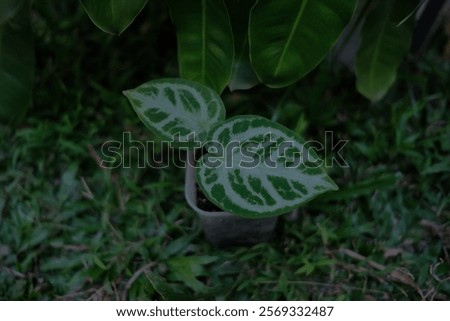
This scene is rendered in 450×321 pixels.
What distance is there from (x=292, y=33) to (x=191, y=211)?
1.55ft

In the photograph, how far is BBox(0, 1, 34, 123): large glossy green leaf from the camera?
1.09 m

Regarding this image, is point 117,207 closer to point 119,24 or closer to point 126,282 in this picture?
point 126,282

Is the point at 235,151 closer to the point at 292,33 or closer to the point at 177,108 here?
the point at 177,108

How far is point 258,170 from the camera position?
803mm

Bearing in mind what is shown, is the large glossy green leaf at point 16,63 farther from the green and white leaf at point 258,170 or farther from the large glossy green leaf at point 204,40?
the green and white leaf at point 258,170

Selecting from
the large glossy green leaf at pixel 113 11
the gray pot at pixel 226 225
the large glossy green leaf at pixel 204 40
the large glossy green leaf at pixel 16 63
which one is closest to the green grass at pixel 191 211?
the gray pot at pixel 226 225

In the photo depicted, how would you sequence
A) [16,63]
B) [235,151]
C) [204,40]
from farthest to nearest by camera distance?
[16,63]
[204,40]
[235,151]

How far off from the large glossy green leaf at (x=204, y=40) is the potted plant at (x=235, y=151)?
6.1 inches

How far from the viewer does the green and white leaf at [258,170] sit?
778 mm

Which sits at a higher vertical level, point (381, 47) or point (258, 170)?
point (381, 47)

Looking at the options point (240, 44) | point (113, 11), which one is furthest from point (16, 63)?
point (240, 44)

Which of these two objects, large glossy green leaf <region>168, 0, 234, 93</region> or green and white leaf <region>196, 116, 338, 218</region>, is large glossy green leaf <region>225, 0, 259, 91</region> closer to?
large glossy green leaf <region>168, 0, 234, 93</region>

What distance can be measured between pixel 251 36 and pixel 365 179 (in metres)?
0.49

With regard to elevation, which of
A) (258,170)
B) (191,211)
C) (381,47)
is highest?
(381,47)
